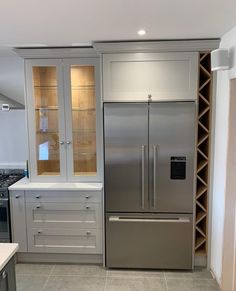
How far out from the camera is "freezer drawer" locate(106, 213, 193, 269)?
3127mm

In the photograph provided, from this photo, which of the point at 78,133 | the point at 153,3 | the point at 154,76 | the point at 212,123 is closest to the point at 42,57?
the point at 78,133

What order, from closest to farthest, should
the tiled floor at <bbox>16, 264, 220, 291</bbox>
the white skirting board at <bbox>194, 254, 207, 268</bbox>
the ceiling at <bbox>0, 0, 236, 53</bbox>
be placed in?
the ceiling at <bbox>0, 0, 236, 53</bbox>
the tiled floor at <bbox>16, 264, 220, 291</bbox>
the white skirting board at <bbox>194, 254, 207, 268</bbox>

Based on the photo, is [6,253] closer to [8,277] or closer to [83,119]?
[8,277]

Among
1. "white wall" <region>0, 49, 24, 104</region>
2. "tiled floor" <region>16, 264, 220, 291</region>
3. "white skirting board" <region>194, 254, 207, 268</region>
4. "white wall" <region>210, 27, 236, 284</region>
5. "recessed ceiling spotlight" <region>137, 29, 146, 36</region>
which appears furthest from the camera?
"white wall" <region>0, 49, 24, 104</region>

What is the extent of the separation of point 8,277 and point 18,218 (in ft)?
5.13

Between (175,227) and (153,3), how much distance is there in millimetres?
Result: 2217

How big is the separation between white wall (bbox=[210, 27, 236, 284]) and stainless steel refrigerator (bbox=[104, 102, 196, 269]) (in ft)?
0.77

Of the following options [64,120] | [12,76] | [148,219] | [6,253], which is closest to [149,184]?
[148,219]

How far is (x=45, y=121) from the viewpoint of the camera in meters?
3.45

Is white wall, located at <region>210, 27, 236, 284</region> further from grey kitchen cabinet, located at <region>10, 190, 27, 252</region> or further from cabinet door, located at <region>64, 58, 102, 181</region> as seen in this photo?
grey kitchen cabinet, located at <region>10, 190, 27, 252</region>

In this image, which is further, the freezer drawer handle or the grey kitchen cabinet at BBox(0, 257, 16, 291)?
the freezer drawer handle

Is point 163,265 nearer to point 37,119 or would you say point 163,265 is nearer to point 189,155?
point 189,155

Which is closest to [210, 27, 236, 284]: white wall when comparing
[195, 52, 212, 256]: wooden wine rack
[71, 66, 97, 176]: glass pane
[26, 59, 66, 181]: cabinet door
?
[195, 52, 212, 256]: wooden wine rack

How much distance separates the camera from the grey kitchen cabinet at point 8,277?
175cm
